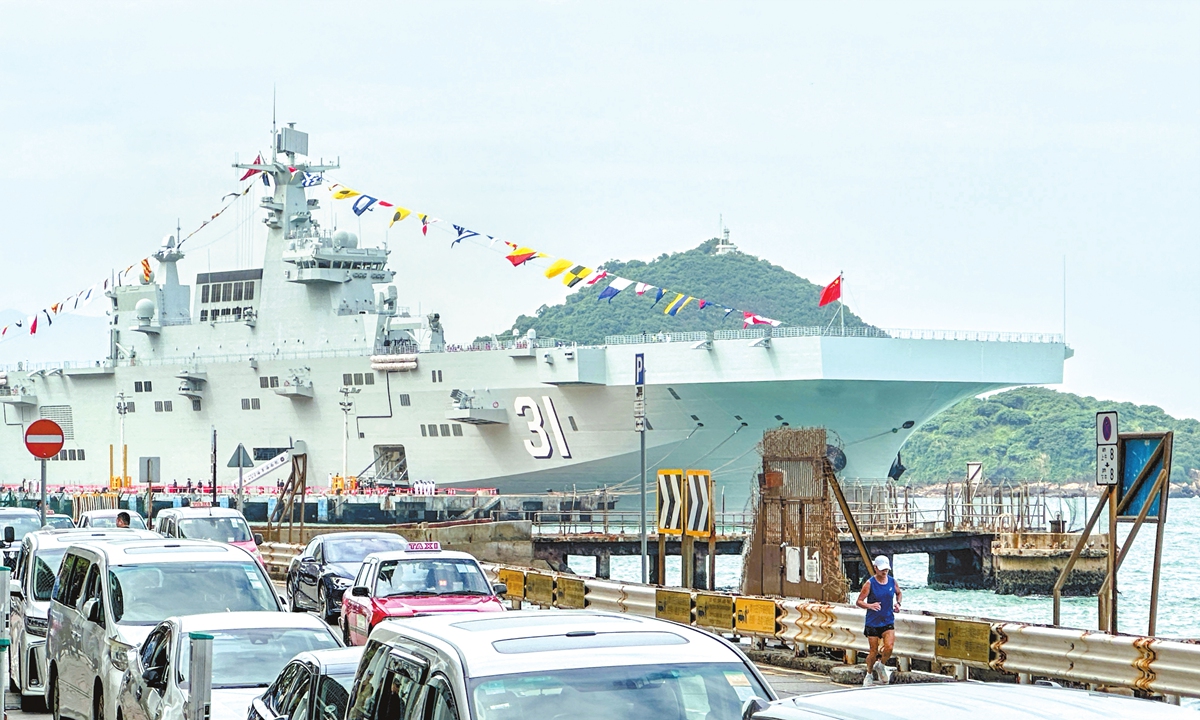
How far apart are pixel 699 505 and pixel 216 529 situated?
8.37 meters

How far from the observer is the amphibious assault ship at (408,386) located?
50250 mm

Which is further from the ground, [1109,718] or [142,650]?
[1109,718]

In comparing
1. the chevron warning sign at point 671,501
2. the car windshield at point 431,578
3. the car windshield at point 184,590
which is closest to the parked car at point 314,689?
the car windshield at point 184,590

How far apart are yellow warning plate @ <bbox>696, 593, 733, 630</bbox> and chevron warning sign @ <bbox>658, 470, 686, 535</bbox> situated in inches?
84.5

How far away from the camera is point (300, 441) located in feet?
208

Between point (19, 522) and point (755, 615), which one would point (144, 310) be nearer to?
point (19, 522)

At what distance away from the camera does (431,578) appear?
52.6 feet

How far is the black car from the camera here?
790 inches

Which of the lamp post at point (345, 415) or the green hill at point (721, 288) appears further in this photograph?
the green hill at point (721, 288)

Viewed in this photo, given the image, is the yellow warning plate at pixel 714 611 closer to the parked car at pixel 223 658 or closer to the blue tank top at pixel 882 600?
the blue tank top at pixel 882 600

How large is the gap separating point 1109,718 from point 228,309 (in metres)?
66.5

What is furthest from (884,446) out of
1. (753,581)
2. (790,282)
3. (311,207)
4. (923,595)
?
(790,282)

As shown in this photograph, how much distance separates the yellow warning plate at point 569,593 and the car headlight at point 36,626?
776cm

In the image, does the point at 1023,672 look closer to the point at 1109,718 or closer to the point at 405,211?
the point at 1109,718
